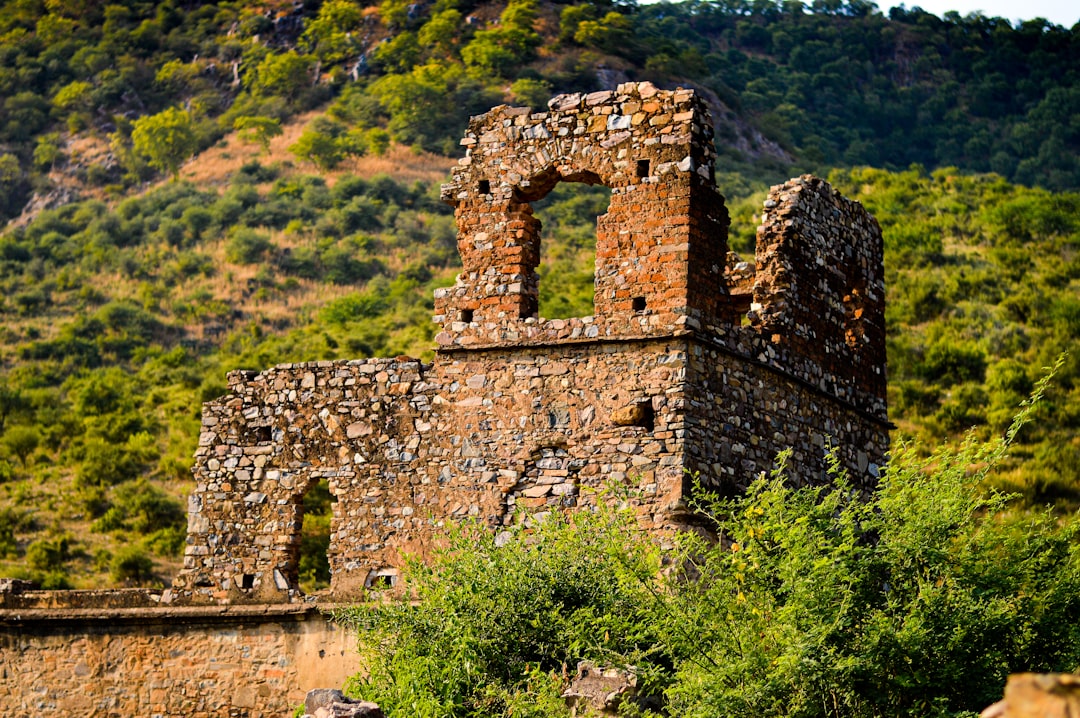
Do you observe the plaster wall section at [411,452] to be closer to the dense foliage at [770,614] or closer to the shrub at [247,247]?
the dense foliage at [770,614]

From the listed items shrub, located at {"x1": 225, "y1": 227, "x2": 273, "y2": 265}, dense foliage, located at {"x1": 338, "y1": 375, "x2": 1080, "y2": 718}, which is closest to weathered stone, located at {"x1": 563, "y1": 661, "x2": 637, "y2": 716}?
dense foliage, located at {"x1": 338, "y1": 375, "x2": 1080, "y2": 718}

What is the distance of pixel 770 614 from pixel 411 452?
4171 mm

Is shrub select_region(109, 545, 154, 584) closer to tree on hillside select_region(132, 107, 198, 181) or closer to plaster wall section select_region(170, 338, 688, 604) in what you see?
plaster wall section select_region(170, 338, 688, 604)

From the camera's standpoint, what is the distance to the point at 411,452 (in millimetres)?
13211

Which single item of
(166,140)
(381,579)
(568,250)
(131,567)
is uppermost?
(166,140)

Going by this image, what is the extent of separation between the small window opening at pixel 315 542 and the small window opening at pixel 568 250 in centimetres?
466

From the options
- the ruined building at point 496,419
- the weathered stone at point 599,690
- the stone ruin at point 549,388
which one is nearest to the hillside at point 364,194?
the ruined building at point 496,419

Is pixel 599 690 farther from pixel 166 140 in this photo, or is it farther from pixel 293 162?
pixel 166 140

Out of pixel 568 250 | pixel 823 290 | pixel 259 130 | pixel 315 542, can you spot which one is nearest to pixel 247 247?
pixel 259 130

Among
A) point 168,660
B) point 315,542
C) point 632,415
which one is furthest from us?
point 315,542

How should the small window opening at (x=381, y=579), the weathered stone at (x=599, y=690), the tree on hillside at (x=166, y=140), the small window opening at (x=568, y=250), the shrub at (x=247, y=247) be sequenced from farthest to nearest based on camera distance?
the tree on hillside at (x=166, y=140)
the shrub at (x=247, y=247)
the small window opening at (x=568, y=250)
the small window opening at (x=381, y=579)
the weathered stone at (x=599, y=690)

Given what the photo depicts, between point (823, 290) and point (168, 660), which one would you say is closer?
point (168, 660)

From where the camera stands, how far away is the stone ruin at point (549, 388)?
12.4 metres

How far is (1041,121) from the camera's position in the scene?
2165 inches
